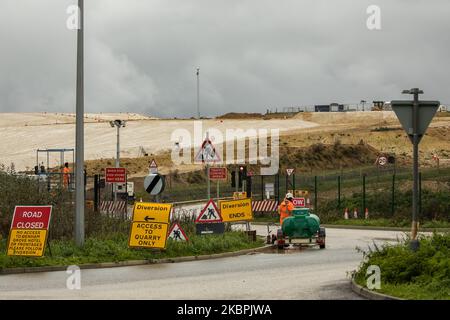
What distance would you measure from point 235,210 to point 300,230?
7.36 ft

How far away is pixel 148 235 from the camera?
83.8 ft

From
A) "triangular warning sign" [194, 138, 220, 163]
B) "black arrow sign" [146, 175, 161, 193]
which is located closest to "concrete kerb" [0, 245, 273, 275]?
"black arrow sign" [146, 175, 161, 193]

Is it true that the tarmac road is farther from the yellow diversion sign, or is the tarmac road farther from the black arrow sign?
the black arrow sign

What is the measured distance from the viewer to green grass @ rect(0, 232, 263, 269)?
2312cm

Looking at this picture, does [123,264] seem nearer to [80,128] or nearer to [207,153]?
[80,128]

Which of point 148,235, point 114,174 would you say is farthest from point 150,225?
point 114,174

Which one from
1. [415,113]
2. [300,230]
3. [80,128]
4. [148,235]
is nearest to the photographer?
[415,113]

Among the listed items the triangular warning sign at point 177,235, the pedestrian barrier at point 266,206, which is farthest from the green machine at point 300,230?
the pedestrian barrier at point 266,206

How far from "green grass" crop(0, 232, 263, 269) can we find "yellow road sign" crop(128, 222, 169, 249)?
21cm

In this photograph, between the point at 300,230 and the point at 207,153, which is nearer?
the point at 300,230

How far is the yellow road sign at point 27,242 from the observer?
2323cm

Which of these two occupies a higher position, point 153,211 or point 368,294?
point 153,211

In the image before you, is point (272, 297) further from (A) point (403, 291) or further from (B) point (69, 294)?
(B) point (69, 294)
